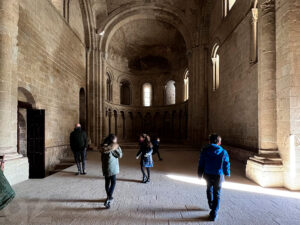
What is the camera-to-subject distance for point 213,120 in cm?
1357

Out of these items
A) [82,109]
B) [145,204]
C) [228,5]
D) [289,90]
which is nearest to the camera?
[145,204]

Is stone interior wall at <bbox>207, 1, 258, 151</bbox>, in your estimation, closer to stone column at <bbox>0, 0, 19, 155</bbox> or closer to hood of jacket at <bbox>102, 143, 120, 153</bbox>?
hood of jacket at <bbox>102, 143, 120, 153</bbox>

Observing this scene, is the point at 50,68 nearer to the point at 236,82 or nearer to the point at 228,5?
the point at 236,82

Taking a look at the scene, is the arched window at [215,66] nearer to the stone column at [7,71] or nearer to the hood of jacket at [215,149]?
the hood of jacket at [215,149]

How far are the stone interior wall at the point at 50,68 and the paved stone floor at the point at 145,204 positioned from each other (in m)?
4.21

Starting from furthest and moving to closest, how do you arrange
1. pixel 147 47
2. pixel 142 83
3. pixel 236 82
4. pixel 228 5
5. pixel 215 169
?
pixel 142 83, pixel 147 47, pixel 228 5, pixel 236 82, pixel 215 169

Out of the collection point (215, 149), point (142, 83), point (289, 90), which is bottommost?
point (215, 149)

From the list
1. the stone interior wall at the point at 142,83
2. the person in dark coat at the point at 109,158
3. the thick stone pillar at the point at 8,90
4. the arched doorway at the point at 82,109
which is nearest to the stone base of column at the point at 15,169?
the thick stone pillar at the point at 8,90

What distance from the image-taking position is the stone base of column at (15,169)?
540 centimetres

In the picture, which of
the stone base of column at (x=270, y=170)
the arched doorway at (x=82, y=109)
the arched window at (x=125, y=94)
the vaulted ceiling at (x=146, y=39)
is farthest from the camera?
the arched window at (x=125, y=94)

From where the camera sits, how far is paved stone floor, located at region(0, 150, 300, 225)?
11.4ft

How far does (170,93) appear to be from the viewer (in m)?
22.9

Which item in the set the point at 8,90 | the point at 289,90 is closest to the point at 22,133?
the point at 8,90

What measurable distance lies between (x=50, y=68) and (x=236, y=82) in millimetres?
9242
